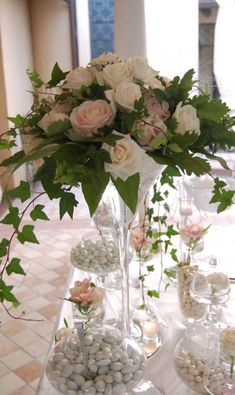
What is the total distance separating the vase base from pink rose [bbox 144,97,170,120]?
573 mm

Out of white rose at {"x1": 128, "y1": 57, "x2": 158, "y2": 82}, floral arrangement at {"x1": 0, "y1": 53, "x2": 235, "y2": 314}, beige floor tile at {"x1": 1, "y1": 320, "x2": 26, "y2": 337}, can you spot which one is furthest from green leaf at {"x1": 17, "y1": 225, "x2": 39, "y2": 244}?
beige floor tile at {"x1": 1, "y1": 320, "x2": 26, "y2": 337}

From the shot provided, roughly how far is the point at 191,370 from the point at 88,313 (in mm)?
266

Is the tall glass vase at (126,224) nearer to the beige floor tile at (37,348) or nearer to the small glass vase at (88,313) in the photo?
the small glass vase at (88,313)

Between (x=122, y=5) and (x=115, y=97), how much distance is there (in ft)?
6.05

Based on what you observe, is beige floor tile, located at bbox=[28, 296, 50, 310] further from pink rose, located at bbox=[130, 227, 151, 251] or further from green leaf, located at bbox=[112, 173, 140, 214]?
green leaf, located at bbox=[112, 173, 140, 214]

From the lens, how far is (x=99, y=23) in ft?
16.9

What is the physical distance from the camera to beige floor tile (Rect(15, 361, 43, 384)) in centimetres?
164

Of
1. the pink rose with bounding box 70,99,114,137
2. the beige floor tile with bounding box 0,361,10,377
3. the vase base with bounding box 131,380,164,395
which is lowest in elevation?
the beige floor tile with bounding box 0,361,10,377

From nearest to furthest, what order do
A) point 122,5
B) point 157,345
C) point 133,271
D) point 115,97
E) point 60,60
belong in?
point 115,97, point 157,345, point 133,271, point 122,5, point 60,60

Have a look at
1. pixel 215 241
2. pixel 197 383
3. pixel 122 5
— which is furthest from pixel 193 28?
pixel 197 383

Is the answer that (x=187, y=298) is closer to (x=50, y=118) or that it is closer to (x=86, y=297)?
(x=86, y=297)

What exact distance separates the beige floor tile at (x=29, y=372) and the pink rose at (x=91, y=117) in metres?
1.19

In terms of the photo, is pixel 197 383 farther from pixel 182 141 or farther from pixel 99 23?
pixel 99 23

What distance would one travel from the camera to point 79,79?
818 millimetres
